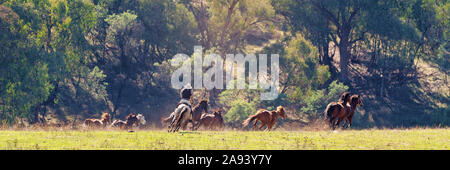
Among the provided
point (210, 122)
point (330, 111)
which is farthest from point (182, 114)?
point (210, 122)

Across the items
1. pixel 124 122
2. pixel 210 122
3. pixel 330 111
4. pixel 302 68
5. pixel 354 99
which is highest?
pixel 302 68

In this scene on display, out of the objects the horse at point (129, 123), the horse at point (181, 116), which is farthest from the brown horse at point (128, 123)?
the horse at point (181, 116)

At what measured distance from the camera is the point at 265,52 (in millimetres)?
65062

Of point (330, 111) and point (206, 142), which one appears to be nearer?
point (206, 142)

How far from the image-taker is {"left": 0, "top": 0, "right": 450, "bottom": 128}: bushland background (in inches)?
2216

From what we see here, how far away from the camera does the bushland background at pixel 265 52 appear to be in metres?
56.3

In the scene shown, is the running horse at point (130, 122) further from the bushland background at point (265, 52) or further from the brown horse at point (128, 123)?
the bushland background at point (265, 52)

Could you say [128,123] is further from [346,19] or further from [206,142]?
[346,19]

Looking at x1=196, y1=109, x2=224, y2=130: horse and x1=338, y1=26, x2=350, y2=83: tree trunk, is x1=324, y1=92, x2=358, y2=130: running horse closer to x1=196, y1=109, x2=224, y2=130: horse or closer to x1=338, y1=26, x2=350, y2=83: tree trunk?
x1=196, y1=109, x2=224, y2=130: horse

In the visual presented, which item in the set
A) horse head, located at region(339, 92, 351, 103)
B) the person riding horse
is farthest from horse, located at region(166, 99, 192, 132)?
horse head, located at region(339, 92, 351, 103)

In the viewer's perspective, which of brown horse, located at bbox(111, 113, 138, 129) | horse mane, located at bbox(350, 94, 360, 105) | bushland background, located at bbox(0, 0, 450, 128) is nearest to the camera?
horse mane, located at bbox(350, 94, 360, 105)

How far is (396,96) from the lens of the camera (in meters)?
67.8

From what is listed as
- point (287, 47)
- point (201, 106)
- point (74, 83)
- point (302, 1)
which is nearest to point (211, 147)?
point (201, 106)
